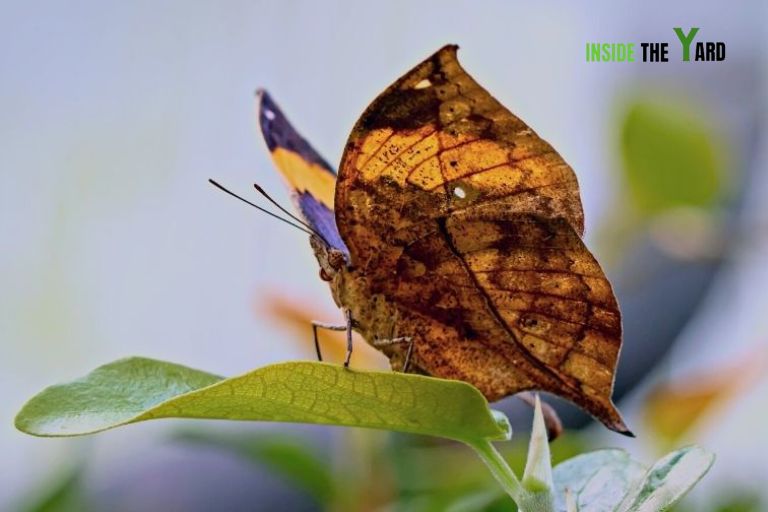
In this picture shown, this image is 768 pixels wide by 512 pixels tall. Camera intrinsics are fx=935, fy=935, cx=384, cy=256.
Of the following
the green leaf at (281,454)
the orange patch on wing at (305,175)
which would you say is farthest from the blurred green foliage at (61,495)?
the orange patch on wing at (305,175)

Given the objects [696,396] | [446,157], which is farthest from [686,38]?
[446,157]

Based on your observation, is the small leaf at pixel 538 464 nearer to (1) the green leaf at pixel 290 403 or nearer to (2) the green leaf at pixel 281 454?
(1) the green leaf at pixel 290 403

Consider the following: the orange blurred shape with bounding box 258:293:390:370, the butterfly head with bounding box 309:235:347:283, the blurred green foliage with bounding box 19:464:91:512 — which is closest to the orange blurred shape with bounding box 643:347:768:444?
the orange blurred shape with bounding box 258:293:390:370

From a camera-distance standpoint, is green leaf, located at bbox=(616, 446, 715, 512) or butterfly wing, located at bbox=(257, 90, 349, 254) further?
butterfly wing, located at bbox=(257, 90, 349, 254)

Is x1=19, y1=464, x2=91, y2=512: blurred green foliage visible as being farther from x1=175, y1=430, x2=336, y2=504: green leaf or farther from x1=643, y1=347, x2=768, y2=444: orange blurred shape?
x1=643, y1=347, x2=768, y2=444: orange blurred shape

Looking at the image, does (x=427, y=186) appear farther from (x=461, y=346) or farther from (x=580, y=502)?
(x=580, y=502)

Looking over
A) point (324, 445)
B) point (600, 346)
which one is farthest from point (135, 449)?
point (600, 346)

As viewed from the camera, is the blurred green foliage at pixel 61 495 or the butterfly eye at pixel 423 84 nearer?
the butterfly eye at pixel 423 84
